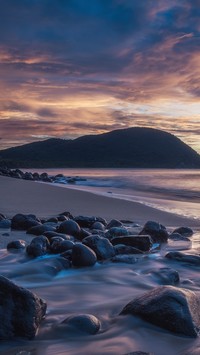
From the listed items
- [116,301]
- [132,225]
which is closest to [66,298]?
[116,301]

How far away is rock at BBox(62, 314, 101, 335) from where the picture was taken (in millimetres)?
2566

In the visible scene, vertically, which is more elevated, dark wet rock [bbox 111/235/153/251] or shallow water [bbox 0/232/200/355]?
dark wet rock [bbox 111/235/153/251]

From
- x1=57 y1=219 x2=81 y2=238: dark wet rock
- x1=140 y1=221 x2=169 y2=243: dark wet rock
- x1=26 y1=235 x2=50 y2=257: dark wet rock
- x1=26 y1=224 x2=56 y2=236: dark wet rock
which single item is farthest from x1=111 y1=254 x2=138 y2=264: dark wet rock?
x1=26 y1=224 x2=56 y2=236: dark wet rock

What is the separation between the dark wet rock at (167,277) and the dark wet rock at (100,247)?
0.78 metres

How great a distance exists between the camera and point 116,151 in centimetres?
11750

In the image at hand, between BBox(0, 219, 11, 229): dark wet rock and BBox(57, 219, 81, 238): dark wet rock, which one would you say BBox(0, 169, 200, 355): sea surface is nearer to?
BBox(57, 219, 81, 238): dark wet rock

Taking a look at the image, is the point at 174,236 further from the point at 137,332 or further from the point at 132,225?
the point at 137,332

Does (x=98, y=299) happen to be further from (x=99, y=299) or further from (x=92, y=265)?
(x=92, y=265)

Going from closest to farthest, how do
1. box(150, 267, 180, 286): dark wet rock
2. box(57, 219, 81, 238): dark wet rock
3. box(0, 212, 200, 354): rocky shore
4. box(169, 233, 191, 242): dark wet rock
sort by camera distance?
box(0, 212, 200, 354): rocky shore < box(150, 267, 180, 286): dark wet rock < box(57, 219, 81, 238): dark wet rock < box(169, 233, 191, 242): dark wet rock

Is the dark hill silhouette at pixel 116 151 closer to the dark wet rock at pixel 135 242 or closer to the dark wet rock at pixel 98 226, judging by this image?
the dark wet rock at pixel 98 226

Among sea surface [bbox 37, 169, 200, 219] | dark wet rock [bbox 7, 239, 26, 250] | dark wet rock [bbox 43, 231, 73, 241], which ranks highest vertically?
dark wet rock [bbox 43, 231, 73, 241]

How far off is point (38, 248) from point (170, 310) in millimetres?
2297

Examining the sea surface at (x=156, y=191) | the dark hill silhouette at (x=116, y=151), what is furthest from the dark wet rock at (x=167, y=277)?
the dark hill silhouette at (x=116, y=151)

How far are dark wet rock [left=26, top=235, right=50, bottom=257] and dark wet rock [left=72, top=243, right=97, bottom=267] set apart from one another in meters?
0.48
